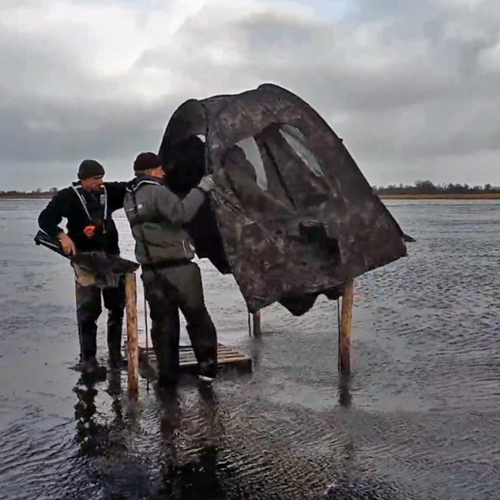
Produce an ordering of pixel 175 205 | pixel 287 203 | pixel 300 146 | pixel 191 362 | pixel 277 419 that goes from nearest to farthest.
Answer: pixel 277 419, pixel 175 205, pixel 287 203, pixel 300 146, pixel 191 362

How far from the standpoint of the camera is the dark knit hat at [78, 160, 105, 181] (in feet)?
26.7

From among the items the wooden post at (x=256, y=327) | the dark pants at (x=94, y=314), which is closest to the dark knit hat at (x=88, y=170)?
the dark pants at (x=94, y=314)

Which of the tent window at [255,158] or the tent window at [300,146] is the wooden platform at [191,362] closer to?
the tent window at [255,158]

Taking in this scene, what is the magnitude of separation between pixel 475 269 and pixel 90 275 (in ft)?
44.3

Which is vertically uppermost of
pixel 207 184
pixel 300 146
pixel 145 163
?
pixel 300 146

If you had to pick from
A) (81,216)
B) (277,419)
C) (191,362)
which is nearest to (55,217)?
(81,216)

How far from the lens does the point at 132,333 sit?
23.6 feet

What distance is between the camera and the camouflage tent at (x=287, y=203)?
24.5 feet

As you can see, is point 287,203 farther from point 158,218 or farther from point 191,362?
point 191,362

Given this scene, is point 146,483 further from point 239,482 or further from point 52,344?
point 52,344

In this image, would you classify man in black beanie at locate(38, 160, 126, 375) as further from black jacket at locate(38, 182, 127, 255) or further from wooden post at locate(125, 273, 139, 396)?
wooden post at locate(125, 273, 139, 396)

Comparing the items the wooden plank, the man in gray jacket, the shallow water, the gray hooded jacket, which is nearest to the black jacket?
the man in gray jacket

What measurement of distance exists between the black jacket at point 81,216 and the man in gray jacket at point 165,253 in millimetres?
804

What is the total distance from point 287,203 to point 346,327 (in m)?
1.53
